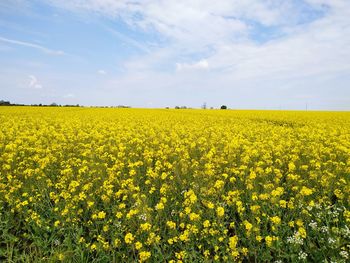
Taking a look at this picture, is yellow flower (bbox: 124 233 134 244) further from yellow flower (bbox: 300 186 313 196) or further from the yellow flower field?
yellow flower (bbox: 300 186 313 196)

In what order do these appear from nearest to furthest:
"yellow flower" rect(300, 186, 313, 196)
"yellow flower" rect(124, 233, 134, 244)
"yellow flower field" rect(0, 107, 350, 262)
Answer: "yellow flower" rect(124, 233, 134, 244)
"yellow flower field" rect(0, 107, 350, 262)
"yellow flower" rect(300, 186, 313, 196)

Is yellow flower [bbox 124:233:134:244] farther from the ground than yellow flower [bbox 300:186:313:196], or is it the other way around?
yellow flower [bbox 300:186:313:196]

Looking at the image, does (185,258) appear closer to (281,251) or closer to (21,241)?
(281,251)

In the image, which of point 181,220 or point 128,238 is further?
point 181,220

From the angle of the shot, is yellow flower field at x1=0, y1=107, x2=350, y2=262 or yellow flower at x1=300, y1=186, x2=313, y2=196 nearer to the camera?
yellow flower field at x1=0, y1=107, x2=350, y2=262

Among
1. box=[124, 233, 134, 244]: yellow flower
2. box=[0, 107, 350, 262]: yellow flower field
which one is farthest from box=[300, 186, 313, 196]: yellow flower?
box=[124, 233, 134, 244]: yellow flower

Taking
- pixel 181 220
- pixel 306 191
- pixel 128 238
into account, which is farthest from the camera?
pixel 181 220

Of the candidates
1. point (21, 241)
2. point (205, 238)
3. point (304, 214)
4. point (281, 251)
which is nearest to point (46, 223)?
point (21, 241)

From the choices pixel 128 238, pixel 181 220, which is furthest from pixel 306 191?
pixel 128 238

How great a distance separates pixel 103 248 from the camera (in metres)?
4.89

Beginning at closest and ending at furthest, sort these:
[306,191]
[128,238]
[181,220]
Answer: [128,238]
[306,191]
[181,220]

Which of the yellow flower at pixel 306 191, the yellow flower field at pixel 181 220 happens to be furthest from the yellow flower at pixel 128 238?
the yellow flower at pixel 306 191

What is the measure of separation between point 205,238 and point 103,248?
1.65m

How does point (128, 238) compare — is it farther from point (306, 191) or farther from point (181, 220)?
point (306, 191)
